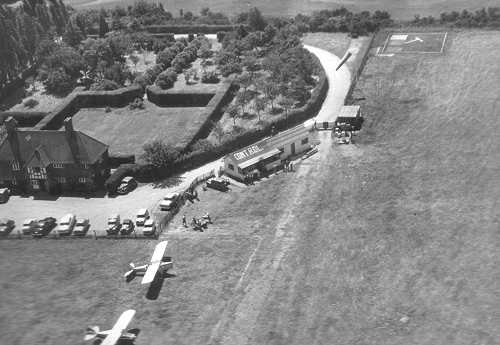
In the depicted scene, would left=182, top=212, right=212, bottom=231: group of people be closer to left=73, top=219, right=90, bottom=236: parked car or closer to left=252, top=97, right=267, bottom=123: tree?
left=73, top=219, right=90, bottom=236: parked car

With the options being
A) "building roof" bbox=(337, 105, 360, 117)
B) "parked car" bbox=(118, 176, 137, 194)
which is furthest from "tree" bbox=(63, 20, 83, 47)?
"building roof" bbox=(337, 105, 360, 117)

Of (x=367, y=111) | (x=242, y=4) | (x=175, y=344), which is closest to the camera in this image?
(x=175, y=344)

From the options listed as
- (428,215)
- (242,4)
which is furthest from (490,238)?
(242,4)

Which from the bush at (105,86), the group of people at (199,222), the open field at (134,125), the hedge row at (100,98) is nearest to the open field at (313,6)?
the bush at (105,86)

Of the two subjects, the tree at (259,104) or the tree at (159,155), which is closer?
the tree at (159,155)

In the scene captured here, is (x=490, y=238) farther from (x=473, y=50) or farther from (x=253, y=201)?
(x=473, y=50)

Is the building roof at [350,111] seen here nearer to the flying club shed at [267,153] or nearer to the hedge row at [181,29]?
the flying club shed at [267,153]

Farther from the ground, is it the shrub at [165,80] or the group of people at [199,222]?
the shrub at [165,80]
